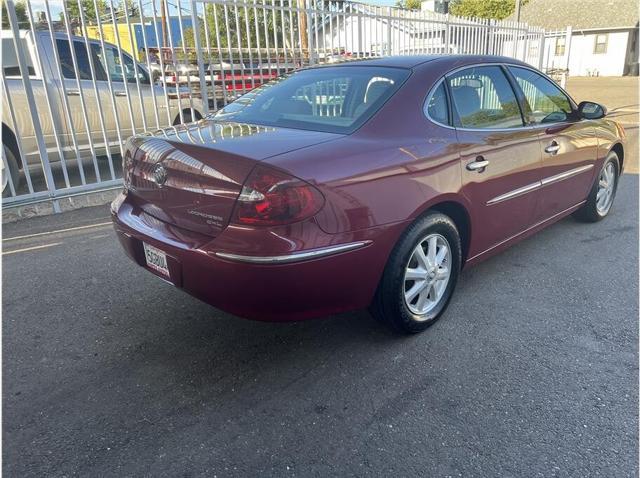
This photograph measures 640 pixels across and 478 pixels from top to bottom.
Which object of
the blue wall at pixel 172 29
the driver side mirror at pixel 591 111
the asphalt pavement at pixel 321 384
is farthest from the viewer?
the blue wall at pixel 172 29

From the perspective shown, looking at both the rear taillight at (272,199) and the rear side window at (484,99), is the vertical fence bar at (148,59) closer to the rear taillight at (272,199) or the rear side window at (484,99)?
the rear side window at (484,99)

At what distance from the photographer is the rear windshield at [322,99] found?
2848 millimetres

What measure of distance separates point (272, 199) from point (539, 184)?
94.3 inches

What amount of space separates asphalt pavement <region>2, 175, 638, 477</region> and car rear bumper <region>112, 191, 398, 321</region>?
18.1 inches

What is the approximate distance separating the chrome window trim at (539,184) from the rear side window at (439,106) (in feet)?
2.09

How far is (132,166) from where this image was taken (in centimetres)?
291

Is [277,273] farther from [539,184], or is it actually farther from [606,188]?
[606,188]

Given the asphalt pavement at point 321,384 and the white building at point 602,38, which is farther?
the white building at point 602,38

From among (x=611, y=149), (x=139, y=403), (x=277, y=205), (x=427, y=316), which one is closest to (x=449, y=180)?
(x=427, y=316)

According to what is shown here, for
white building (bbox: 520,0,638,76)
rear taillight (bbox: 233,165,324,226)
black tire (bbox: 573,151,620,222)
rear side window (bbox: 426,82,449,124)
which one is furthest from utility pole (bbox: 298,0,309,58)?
white building (bbox: 520,0,638,76)

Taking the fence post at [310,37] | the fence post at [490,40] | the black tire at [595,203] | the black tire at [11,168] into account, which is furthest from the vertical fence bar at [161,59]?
the fence post at [490,40]

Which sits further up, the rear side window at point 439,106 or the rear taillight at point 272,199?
the rear side window at point 439,106

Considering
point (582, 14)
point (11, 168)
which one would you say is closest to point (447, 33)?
point (11, 168)

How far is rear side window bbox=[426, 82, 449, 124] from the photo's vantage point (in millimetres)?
2961
